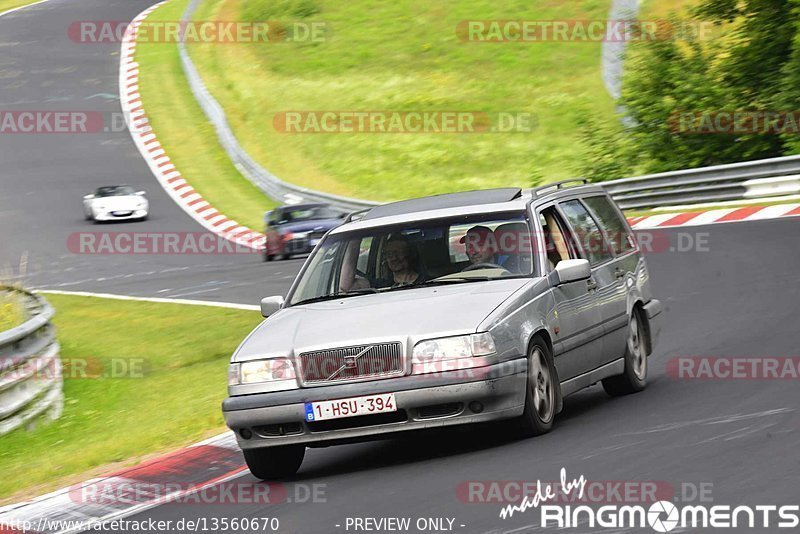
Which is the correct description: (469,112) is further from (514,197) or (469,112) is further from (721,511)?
(721,511)

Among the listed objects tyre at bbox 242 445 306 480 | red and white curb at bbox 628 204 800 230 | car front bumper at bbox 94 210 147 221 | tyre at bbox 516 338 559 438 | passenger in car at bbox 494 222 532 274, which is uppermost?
passenger in car at bbox 494 222 532 274

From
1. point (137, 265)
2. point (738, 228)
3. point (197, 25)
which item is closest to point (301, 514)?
point (738, 228)

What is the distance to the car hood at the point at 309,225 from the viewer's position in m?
27.9

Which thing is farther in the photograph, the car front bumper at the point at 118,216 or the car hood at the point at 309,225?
the car front bumper at the point at 118,216

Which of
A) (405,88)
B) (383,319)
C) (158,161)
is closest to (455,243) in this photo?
(383,319)

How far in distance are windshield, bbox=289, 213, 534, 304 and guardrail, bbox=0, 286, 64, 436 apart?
390cm

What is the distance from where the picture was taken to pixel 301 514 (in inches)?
284

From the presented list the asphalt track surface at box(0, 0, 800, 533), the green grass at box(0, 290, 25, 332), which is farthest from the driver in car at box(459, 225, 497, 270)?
the green grass at box(0, 290, 25, 332)

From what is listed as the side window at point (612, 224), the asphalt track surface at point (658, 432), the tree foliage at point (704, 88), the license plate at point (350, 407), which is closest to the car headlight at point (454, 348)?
the license plate at point (350, 407)

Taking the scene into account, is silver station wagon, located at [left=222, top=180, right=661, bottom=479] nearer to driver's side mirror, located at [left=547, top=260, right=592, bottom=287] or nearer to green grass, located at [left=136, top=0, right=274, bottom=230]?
driver's side mirror, located at [left=547, top=260, right=592, bottom=287]

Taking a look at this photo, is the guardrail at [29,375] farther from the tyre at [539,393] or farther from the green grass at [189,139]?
the green grass at [189,139]

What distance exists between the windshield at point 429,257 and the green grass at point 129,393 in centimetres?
222

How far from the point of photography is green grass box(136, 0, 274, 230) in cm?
3619

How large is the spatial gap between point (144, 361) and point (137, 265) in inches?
524
